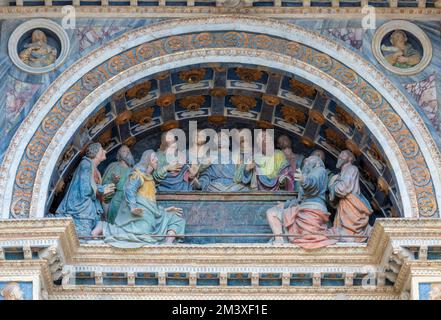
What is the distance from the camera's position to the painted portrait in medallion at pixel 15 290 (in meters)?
19.9

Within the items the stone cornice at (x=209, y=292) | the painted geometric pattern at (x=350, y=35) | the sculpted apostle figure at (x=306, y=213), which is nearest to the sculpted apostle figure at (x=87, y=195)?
the stone cornice at (x=209, y=292)

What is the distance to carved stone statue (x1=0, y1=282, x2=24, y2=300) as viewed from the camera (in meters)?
19.9

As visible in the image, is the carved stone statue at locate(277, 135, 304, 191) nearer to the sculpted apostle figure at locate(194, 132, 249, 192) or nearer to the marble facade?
the marble facade

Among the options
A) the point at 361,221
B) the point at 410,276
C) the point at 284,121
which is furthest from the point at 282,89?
the point at 410,276

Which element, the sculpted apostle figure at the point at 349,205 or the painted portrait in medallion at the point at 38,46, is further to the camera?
the painted portrait in medallion at the point at 38,46

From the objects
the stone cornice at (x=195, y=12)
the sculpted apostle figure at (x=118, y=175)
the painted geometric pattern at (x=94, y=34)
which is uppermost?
the stone cornice at (x=195, y=12)

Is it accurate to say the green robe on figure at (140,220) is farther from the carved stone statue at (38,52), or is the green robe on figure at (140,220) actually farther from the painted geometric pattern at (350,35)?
the painted geometric pattern at (350,35)

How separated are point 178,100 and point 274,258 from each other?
3008 mm

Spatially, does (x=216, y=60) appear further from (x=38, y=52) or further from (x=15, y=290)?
(x=15, y=290)

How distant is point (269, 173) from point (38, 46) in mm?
3616

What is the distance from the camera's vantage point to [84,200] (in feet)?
70.5

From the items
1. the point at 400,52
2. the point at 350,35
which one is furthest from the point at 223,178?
the point at 400,52

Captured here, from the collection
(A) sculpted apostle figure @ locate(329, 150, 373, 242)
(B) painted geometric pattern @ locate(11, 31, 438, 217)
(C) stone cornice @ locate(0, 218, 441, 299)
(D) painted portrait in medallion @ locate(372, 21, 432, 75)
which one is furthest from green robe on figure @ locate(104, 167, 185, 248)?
(D) painted portrait in medallion @ locate(372, 21, 432, 75)

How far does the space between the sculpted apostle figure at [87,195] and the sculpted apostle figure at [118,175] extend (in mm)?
108
